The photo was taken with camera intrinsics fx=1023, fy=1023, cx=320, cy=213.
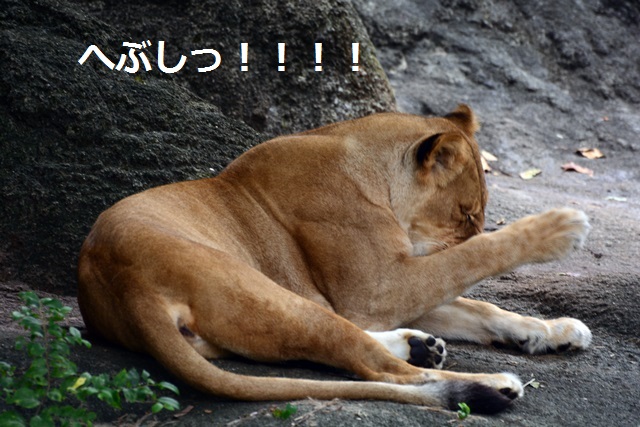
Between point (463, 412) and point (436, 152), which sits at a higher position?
point (436, 152)

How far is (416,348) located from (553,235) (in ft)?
2.81

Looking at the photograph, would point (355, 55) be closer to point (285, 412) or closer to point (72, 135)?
point (72, 135)

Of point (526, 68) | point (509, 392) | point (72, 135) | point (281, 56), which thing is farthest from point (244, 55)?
point (526, 68)

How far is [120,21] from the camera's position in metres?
6.64

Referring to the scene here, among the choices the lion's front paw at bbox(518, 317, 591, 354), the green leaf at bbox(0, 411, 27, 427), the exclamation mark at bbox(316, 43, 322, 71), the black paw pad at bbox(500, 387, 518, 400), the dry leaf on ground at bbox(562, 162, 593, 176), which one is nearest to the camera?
the green leaf at bbox(0, 411, 27, 427)

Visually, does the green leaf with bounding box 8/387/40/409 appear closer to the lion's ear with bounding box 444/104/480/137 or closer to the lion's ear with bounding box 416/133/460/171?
the lion's ear with bounding box 416/133/460/171

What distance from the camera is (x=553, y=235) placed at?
4453 mm

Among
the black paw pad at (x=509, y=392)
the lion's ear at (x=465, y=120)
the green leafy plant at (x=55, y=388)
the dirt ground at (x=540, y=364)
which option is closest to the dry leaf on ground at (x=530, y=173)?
the dirt ground at (x=540, y=364)

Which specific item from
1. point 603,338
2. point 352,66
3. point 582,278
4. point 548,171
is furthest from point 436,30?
point 603,338

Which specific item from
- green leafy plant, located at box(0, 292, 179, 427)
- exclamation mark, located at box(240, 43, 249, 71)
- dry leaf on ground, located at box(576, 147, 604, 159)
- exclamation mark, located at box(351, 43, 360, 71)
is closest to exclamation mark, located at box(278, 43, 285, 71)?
exclamation mark, located at box(240, 43, 249, 71)

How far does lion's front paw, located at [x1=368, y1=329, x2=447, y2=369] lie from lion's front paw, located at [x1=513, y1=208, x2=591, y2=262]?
674 millimetres

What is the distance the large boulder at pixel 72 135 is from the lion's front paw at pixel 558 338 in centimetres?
192

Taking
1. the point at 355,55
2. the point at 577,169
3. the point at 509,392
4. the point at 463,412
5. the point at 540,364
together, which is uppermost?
the point at 355,55

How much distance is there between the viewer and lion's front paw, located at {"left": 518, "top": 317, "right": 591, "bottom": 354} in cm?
460
